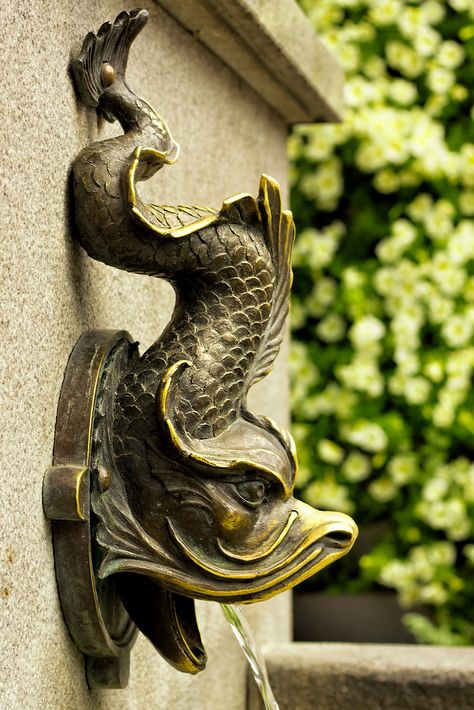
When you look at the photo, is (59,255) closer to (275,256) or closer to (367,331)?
(275,256)

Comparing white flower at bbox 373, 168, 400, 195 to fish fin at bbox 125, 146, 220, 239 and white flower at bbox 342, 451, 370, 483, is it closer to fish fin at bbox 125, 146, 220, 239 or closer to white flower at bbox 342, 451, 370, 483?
white flower at bbox 342, 451, 370, 483

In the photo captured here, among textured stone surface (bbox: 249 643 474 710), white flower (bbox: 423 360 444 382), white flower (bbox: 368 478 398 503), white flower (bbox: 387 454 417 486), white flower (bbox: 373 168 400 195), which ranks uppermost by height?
textured stone surface (bbox: 249 643 474 710)

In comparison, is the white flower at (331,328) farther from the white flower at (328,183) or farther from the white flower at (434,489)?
the white flower at (434,489)

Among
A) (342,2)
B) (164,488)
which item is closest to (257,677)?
(164,488)

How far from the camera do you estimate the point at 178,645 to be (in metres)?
1.23

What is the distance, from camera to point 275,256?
127cm

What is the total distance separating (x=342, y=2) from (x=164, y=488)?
2994 millimetres

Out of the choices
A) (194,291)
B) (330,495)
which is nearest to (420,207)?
(330,495)

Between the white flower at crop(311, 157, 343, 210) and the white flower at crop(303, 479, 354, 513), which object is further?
the white flower at crop(311, 157, 343, 210)

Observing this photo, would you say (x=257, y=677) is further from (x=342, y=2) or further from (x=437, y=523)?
(x=342, y=2)

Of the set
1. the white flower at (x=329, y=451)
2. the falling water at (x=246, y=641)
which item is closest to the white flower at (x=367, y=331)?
the white flower at (x=329, y=451)

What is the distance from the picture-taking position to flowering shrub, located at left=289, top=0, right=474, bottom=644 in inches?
138

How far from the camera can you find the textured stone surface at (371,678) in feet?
5.90

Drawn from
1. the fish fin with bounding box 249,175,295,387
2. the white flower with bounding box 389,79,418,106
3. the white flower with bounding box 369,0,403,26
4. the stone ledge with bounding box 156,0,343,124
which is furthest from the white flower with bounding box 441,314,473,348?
the fish fin with bounding box 249,175,295,387
